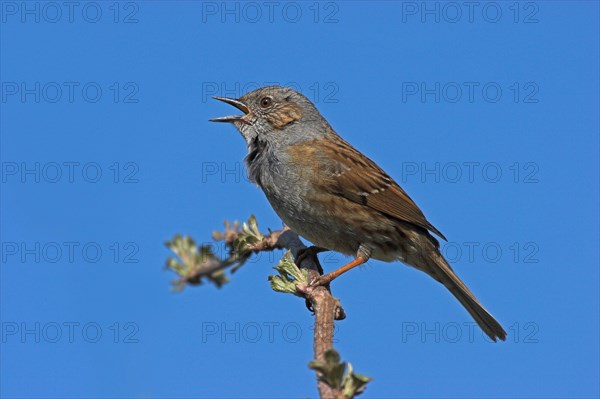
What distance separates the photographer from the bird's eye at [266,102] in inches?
282

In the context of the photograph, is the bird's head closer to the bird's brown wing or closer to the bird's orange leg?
the bird's brown wing

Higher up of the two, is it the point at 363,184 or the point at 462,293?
the point at 363,184

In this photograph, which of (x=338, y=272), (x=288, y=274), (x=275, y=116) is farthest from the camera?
(x=275, y=116)

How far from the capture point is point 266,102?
718 centimetres

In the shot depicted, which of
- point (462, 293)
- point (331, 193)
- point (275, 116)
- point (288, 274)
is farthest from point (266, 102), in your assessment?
point (288, 274)

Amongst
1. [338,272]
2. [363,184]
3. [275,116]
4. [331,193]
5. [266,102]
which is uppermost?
[266,102]

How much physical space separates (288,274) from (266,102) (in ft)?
9.75

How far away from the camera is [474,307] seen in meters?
6.76

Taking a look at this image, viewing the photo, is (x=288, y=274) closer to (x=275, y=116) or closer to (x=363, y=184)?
(x=363, y=184)

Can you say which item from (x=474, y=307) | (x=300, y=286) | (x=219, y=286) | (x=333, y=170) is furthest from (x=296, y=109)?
(x=219, y=286)

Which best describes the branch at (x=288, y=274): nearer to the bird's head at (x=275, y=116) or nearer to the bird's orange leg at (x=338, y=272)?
the bird's orange leg at (x=338, y=272)

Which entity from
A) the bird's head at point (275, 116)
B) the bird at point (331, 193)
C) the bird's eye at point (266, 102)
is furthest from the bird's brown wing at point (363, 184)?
the bird's eye at point (266, 102)

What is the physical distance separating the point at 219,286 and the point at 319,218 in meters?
4.38

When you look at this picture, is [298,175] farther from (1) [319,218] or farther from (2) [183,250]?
(2) [183,250]
